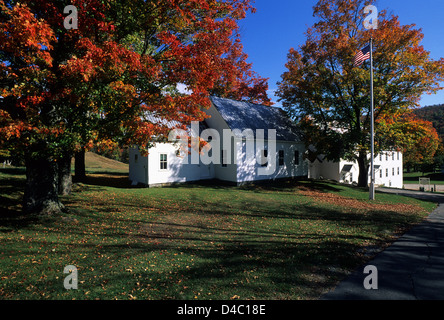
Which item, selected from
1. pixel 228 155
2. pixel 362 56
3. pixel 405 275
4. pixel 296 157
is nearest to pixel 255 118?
pixel 228 155

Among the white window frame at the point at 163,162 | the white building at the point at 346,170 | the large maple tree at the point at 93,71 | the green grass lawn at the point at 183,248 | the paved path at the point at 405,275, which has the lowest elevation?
the paved path at the point at 405,275

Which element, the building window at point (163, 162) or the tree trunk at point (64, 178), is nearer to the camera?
the tree trunk at point (64, 178)

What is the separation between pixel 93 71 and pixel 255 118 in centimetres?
1842

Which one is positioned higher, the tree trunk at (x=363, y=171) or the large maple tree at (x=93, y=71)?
the large maple tree at (x=93, y=71)

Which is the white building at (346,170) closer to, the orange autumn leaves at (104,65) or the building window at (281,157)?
the building window at (281,157)

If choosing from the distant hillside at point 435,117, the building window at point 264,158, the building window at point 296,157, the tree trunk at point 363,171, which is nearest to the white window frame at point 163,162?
the building window at point 264,158

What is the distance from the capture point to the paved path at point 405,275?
4492mm

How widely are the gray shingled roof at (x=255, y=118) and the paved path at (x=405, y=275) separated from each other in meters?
14.5

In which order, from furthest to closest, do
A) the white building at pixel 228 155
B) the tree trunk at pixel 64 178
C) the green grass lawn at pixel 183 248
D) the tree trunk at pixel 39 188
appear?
1. the white building at pixel 228 155
2. the tree trunk at pixel 64 178
3. the tree trunk at pixel 39 188
4. the green grass lawn at pixel 183 248

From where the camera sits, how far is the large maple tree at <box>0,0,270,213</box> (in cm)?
619

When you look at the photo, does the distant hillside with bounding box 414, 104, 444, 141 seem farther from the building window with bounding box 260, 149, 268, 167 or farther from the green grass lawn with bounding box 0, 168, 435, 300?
the green grass lawn with bounding box 0, 168, 435, 300

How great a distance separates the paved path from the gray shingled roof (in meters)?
14.5
